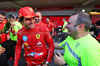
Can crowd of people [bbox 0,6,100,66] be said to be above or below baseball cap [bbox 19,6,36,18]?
below

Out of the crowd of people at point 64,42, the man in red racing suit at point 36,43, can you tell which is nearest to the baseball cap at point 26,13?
the crowd of people at point 64,42

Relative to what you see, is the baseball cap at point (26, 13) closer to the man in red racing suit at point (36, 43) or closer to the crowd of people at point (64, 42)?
the crowd of people at point (64, 42)

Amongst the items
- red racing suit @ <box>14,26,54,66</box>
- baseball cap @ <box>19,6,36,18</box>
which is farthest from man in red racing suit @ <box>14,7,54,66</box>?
baseball cap @ <box>19,6,36,18</box>

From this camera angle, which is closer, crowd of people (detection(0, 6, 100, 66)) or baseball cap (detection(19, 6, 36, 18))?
crowd of people (detection(0, 6, 100, 66))

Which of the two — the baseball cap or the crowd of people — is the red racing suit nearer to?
the crowd of people

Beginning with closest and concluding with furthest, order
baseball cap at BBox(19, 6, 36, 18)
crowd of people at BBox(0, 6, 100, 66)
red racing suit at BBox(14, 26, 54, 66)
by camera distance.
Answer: crowd of people at BBox(0, 6, 100, 66) → baseball cap at BBox(19, 6, 36, 18) → red racing suit at BBox(14, 26, 54, 66)

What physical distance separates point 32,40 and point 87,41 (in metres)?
0.49

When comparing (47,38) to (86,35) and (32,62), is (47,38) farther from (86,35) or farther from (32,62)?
(86,35)

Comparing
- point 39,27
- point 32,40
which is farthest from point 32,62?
point 39,27

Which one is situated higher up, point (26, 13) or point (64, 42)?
point (26, 13)

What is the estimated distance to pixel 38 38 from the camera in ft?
2.66

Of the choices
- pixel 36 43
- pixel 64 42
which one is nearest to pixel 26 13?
pixel 36 43

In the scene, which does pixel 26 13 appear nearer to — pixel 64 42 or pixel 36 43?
pixel 36 43

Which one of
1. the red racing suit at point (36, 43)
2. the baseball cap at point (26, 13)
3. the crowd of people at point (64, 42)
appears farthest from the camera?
the red racing suit at point (36, 43)
